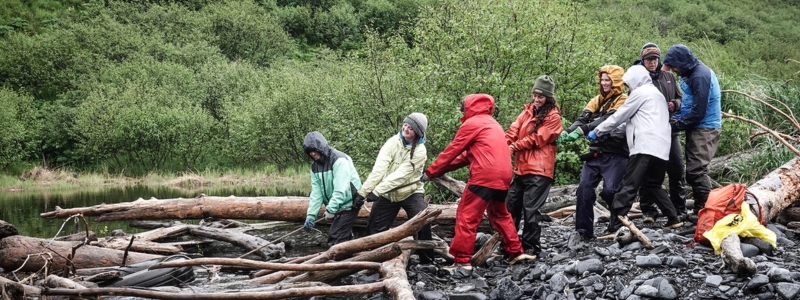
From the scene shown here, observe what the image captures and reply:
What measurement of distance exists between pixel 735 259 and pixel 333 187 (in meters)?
5.29

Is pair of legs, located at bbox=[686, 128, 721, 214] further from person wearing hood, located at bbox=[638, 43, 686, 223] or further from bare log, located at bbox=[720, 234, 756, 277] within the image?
bare log, located at bbox=[720, 234, 756, 277]

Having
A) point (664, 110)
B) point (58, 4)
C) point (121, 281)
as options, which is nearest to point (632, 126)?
point (664, 110)

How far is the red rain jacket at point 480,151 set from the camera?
7.09 metres

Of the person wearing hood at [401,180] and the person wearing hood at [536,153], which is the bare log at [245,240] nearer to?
the person wearing hood at [401,180]

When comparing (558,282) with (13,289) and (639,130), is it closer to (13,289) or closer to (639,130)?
(639,130)

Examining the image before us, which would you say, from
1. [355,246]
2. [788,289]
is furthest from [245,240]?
[788,289]

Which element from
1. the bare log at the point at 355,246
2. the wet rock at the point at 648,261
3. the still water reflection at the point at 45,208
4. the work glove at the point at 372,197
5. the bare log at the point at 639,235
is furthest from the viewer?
the still water reflection at the point at 45,208

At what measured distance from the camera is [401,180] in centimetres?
811

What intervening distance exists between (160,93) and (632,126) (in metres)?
42.6

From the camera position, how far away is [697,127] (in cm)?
834

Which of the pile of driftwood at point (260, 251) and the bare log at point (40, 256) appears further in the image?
the bare log at point (40, 256)

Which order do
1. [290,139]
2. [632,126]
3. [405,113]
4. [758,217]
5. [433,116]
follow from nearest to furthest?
[758,217]
[632,126]
[433,116]
[405,113]
[290,139]

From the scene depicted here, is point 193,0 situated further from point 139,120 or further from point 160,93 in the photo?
point 139,120

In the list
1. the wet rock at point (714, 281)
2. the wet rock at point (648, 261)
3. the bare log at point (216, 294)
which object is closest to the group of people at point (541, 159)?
the wet rock at point (648, 261)
